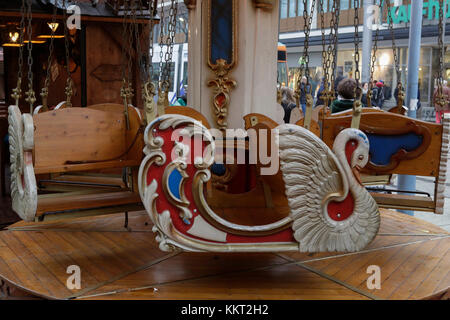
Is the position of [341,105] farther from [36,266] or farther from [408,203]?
[36,266]

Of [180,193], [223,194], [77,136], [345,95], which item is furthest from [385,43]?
[180,193]

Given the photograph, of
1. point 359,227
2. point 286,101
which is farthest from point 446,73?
point 359,227

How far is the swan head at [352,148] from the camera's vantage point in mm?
3154

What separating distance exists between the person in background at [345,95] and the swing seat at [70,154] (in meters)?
2.94

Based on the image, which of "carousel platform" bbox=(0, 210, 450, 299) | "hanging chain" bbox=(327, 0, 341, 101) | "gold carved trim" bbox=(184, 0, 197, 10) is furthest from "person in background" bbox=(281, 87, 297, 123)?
"carousel platform" bbox=(0, 210, 450, 299)

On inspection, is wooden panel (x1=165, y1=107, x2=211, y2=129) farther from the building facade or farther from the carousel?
the building facade

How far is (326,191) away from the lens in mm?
3160

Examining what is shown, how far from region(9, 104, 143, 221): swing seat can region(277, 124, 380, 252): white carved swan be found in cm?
141

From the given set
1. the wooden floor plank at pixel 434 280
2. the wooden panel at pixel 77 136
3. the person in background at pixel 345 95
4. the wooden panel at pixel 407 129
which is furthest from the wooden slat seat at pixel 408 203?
the person in background at pixel 345 95

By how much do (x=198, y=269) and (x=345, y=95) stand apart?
374cm

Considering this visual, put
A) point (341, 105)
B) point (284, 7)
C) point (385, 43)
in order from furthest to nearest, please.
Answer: point (284, 7)
point (385, 43)
point (341, 105)

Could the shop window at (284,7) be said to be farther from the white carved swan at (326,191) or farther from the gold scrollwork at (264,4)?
the white carved swan at (326,191)
